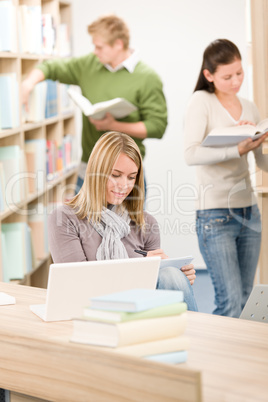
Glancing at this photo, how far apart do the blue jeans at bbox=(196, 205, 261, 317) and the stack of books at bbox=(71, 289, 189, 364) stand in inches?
54.4

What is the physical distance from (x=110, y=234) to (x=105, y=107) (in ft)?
4.66

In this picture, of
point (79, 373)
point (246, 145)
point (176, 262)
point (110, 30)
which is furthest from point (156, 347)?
point (110, 30)

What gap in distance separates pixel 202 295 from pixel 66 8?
2181 millimetres

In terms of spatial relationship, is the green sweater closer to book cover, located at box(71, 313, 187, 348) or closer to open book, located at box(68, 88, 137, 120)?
open book, located at box(68, 88, 137, 120)

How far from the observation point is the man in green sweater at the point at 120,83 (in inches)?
134

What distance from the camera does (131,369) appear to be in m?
1.10

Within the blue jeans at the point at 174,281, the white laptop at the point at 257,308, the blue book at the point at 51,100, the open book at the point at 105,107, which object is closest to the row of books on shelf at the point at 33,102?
the blue book at the point at 51,100

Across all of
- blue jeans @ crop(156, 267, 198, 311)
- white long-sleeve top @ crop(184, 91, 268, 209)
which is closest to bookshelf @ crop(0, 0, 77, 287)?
white long-sleeve top @ crop(184, 91, 268, 209)

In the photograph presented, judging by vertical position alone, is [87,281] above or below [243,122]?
below

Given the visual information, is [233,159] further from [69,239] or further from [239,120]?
[69,239]

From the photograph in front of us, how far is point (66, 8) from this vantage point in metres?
4.62

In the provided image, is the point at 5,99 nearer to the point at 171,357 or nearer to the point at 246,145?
the point at 246,145

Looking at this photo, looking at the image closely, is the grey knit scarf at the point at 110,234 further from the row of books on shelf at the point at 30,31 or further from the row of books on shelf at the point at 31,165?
the row of books on shelf at the point at 30,31

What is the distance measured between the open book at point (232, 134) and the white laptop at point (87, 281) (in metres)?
1.14
